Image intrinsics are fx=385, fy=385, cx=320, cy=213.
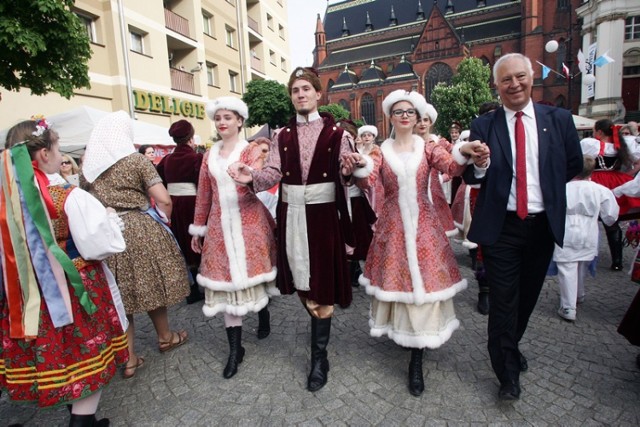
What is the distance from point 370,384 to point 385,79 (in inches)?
2160

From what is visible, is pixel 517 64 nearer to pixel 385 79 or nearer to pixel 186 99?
pixel 186 99

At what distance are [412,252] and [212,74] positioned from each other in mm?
20672

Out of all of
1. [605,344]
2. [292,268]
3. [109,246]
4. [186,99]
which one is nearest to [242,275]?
[292,268]

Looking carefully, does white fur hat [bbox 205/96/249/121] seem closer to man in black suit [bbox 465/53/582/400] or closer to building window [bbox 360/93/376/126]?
man in black suit [bbox 465/53/582/400]

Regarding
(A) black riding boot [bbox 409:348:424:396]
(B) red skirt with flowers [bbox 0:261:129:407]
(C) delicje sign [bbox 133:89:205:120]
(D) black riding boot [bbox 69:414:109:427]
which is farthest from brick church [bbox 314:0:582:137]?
(D) black riding boot [bbox 69:414:109:427]

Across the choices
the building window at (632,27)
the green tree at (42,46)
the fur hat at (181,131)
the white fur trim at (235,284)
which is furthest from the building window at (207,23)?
the building window at (632,27)

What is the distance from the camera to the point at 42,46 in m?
5.76

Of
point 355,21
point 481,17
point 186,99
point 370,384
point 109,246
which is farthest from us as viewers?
point 355,21

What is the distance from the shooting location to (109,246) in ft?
7.27

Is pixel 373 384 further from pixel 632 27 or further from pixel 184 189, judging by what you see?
pixel 632 27

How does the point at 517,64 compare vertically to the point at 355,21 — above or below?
below

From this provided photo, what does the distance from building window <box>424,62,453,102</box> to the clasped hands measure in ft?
167

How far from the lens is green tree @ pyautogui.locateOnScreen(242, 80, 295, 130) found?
838 inches

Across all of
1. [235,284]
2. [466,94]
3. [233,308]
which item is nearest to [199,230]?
[235,284]
